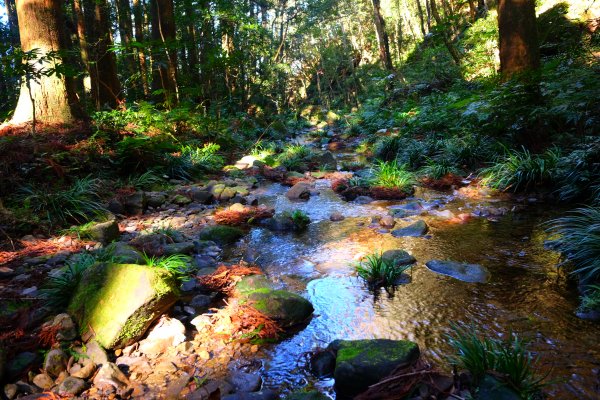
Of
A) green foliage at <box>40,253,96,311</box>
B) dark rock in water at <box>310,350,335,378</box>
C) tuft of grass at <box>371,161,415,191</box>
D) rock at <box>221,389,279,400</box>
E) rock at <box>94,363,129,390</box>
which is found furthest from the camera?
tuft of grass at <box>371,161,415,191</box>

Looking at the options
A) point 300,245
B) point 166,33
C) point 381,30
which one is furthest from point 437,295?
point 381,30

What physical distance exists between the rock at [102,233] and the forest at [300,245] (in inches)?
0.9

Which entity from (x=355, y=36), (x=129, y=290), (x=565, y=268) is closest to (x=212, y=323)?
(x=129, y=290)

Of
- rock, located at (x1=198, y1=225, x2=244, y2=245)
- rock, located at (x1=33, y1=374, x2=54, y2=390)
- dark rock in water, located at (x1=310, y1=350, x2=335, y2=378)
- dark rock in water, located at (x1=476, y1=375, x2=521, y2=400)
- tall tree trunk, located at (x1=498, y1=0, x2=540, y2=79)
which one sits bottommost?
dark rock in water, located at (x1=310, y1=350, x2=335, y2=378)

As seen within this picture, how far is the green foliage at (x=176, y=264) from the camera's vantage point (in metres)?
3.93

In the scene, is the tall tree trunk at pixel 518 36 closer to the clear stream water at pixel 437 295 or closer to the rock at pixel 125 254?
the clear stream water at pixel 437 295

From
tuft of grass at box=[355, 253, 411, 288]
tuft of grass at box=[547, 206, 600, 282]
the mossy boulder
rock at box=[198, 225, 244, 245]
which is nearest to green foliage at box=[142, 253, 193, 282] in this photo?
the mossy boulder

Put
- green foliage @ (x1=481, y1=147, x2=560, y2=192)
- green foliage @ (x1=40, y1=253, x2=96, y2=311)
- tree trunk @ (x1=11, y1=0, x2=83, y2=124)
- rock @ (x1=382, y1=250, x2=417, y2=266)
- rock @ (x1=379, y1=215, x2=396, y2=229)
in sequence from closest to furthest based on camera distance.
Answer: green foliage @ (x1=40, y1=253, x2=96, y2=311), rock @ (x1=382, y1=250, x2=417, y2=266), rock @ (x1=379, y1=215, x2=396, y2=229), green foliage @ (x1=481, y1=147, x2=560, y2=192), tree trunk @ (x1=11, y1=0, x2=83, y2=124)

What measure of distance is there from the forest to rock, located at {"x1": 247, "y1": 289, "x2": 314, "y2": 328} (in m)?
0.02

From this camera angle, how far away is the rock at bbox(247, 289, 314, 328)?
3360mm

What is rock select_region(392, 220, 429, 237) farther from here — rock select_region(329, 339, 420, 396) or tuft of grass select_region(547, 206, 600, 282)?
rock select_region(329, 339, 420, 396)

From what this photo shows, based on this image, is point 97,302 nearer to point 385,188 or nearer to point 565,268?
point 565,268

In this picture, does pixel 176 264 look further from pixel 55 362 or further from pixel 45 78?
pixel 45 78

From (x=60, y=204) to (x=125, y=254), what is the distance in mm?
2483
